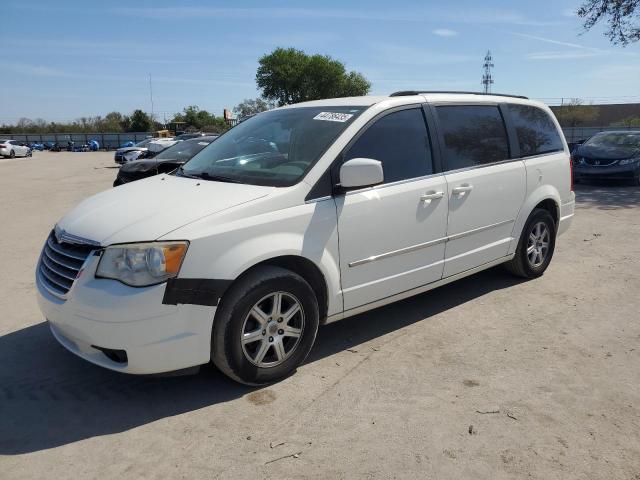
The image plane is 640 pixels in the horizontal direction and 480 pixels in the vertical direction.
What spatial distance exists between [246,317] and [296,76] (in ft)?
221

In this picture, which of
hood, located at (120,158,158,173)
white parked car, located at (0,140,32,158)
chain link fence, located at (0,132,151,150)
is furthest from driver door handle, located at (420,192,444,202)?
chain link fence, located at (0,132,151,150)

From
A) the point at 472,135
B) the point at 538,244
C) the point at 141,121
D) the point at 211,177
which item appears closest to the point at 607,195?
the point at 538,244

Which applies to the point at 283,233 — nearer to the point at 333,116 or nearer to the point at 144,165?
the point at 333,116

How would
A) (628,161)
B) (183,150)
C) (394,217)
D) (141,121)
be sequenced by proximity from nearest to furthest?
(394,217) < (183,150) < (628,161) < (141,121)

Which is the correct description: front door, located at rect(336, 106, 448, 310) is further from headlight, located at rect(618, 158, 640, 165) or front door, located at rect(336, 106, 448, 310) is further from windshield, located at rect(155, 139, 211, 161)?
headlight, located at rect(618, 158, 640, 165)

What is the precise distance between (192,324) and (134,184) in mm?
1624

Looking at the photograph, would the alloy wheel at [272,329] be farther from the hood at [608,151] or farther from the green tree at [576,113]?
the green tree at [576,113]

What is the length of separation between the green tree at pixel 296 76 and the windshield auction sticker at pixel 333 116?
64.7 metres

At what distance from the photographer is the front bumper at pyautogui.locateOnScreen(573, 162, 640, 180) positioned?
13.1m

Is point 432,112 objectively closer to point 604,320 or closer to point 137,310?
point 604,320

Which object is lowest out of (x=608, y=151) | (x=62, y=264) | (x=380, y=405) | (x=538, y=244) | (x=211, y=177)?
(x=380, y=405)

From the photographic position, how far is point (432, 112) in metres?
4.41

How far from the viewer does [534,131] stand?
18.0 feet

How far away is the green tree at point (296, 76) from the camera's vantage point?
6738cm
